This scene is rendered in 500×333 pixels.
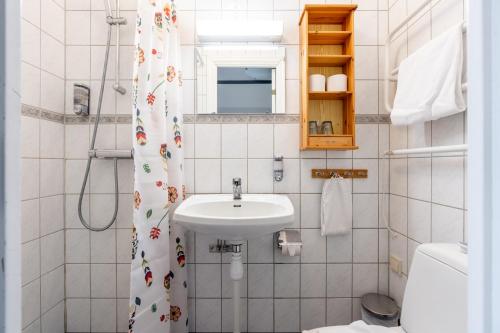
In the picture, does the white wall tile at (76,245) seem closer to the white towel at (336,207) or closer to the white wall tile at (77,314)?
the white wall tile at (77,314)

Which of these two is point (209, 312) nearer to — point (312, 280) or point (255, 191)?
point (312, 280)

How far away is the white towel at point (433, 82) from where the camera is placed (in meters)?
1.04

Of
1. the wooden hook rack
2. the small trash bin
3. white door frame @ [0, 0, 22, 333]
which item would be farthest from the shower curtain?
the small trash bin

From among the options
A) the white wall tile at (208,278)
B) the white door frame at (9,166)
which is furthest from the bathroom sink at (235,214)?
the white door frame at (9,166)

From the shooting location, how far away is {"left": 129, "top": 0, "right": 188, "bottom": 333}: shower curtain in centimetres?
132

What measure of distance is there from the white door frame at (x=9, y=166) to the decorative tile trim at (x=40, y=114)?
52.4 inches

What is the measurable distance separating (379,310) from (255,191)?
0.95 meters

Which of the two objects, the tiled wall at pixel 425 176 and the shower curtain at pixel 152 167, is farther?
the shower curtain at pixel 152 167

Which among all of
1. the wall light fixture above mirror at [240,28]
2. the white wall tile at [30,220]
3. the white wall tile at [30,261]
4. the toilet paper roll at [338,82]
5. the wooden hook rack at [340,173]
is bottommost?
the white wall tile at [30,261]

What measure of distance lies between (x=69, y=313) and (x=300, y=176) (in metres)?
1.69

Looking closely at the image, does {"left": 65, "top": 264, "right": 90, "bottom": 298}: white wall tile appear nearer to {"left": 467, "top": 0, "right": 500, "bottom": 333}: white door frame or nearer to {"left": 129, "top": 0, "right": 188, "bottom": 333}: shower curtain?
{"left": 129, "top": 0, "right": 188, "bottom": 333}: shower curtain

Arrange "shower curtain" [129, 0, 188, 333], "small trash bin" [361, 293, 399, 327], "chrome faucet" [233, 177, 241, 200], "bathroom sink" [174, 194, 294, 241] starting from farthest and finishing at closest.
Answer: "chrome faucet" [233, 177, 241, 200] → "small trash bin" [361, 293, 399, 327] → "shower curtain" [129, 0, 188, 333] → "bathroom sink" [174, 194, 294, 241]

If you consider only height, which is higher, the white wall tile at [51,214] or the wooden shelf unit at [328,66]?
the wooden shelf unit at [328,66]

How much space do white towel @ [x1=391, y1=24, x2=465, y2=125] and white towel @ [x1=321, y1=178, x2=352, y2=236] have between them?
1.65 ft
